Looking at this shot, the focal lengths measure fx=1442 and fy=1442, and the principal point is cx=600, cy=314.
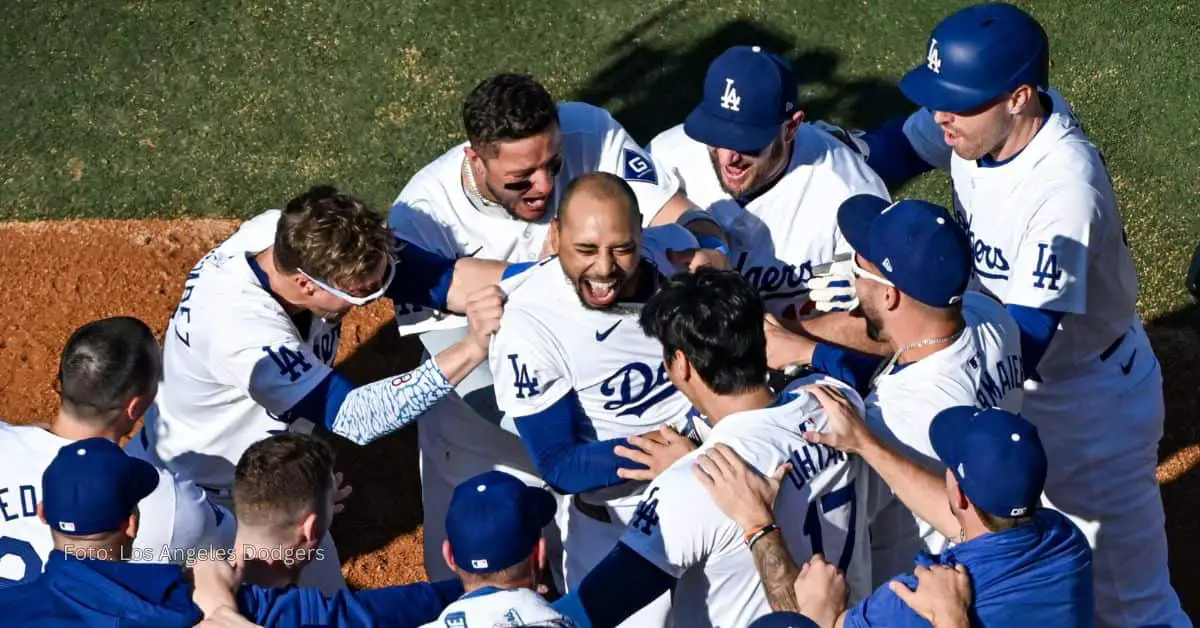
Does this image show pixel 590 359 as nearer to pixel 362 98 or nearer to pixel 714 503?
pixel 714 503

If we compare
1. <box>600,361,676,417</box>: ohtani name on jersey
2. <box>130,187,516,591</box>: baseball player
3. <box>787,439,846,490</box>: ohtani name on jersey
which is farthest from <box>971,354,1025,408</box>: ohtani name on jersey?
<box>130,187,516,591</box>: baseball player

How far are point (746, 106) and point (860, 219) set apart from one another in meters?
0.87

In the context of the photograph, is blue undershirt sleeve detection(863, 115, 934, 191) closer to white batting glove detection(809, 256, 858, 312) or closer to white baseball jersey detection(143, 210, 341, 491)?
white batting glove detection(809, 256, 858, 312)

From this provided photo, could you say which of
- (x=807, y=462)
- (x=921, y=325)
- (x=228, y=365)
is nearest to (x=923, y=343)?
(x=921, y=325)

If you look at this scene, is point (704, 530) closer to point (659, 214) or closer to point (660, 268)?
point (660, 268)

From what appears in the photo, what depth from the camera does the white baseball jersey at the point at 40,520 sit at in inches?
177

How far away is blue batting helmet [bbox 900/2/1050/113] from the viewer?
4.93 metres

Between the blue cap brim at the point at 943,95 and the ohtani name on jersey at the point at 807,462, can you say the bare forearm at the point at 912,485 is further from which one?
the blue cap brim at the point at 943,95

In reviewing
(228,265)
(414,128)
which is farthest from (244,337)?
(414,128)

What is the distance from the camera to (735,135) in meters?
5.29

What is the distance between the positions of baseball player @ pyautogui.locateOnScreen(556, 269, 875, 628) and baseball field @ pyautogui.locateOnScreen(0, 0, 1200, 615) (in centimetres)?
337

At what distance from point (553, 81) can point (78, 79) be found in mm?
2765

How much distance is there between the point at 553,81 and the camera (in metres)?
8.36

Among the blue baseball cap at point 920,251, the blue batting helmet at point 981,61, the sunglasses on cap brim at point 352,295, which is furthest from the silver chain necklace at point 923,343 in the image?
the sunglasses on cap brim at point 352,295
